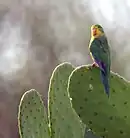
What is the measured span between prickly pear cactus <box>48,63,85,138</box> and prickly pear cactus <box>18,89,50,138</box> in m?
0.04

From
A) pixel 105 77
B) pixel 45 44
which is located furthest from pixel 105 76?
pixel 45 44

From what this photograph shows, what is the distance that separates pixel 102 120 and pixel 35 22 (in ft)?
6.27

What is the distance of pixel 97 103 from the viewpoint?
0.65 m

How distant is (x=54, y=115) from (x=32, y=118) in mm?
63

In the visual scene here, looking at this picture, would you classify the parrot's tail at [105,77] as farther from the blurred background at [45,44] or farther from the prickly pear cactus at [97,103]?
the blurred background at [45,44]

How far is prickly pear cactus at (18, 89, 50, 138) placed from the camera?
29.1 inches

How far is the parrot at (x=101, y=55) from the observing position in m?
0.64

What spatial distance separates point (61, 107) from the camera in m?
0.73

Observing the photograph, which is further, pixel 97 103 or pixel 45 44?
pixel 45 44

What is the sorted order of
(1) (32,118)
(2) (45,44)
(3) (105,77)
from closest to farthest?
(3) (105,77) < (1) (32,118) < (2) (45,44)

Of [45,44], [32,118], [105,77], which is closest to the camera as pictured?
[105,77]

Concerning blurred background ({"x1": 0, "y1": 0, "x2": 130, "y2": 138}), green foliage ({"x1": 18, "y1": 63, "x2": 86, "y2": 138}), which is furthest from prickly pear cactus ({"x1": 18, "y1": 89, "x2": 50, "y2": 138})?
blurred background ({"x1": 0, "y1": 0, "x2": 130, "y2": 138})

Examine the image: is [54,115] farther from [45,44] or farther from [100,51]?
[45,44]

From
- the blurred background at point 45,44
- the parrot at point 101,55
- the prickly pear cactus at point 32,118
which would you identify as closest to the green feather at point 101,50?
the parrot at point 101,55
